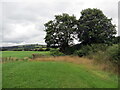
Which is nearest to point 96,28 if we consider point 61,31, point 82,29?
point 82,29

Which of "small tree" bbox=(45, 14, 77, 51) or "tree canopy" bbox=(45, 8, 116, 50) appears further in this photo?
"small tree" bbox=(45, 14, 77, 51)

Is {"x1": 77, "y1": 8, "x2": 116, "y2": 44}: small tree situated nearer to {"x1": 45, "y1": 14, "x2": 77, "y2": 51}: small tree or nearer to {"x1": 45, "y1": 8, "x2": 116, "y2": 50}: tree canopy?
{"x1": 45, "y1": 8, "x2": 116, "y2": 50}: tree canopy

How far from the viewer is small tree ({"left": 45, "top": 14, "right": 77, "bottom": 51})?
21.3 meters

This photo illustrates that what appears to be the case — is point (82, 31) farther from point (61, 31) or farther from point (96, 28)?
point (61, 31)

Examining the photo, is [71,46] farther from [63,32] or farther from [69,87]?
[69,87]

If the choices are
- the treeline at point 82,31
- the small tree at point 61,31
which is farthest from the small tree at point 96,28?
the small tree at point 61,31

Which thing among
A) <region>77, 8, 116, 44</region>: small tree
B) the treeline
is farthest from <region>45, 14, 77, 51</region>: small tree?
<region>77, 8, 116, 44</region>: small tree

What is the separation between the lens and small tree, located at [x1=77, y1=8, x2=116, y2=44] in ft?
63.1

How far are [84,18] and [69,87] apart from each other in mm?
18269

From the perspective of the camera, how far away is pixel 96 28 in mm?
19219

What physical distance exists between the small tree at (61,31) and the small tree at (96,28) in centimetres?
212

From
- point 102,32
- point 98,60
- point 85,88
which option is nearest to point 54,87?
point 85,88

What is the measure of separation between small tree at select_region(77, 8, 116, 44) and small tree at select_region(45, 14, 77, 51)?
2.12 meters

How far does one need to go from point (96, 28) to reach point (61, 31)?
6681mm
